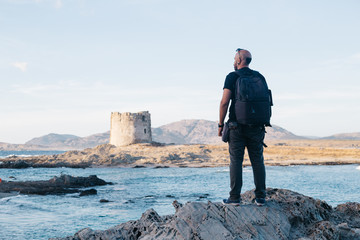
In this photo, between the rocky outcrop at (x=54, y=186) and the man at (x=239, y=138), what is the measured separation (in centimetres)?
1635

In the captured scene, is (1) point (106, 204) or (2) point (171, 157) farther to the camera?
(2) point (171, 157)

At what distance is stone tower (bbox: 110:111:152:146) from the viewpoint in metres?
49.0

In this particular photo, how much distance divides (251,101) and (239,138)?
0.54 meters

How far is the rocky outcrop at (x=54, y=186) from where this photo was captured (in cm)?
2103

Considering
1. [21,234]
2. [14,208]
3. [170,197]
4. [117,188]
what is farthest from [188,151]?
[21,234]

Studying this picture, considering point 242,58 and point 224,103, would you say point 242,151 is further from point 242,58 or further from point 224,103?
point 242,58

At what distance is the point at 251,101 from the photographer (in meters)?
5.15

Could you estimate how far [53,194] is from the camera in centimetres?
2044

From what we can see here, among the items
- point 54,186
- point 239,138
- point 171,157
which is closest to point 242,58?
point 239,138

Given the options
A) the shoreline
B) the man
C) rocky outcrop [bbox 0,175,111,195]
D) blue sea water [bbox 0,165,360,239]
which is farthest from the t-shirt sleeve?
the shoreline

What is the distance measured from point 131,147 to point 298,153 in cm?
2129

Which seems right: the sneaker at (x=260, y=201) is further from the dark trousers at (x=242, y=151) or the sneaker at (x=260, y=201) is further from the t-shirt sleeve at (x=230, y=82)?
the t-shirt sleeve at (x=230, y=82)

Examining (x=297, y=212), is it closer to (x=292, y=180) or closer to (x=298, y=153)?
(x=292, y=180)

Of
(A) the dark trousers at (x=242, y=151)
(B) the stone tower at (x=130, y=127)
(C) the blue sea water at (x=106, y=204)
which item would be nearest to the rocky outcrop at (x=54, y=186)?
(C) the blue sea water at (x=106, y=204)
